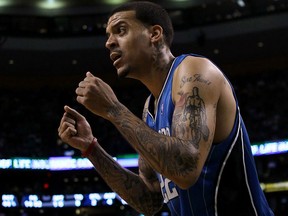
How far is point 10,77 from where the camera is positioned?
78.0 feet

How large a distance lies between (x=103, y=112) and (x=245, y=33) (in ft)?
63.0

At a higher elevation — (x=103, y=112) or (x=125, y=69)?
(x=125, y=69)

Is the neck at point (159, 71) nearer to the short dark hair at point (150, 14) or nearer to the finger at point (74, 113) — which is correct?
the short dark hair at point (150, 14)

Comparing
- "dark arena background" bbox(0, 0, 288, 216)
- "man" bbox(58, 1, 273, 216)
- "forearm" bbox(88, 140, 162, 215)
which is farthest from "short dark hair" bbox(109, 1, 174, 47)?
"dark arena background" bbox(0, 0, 288, 216)

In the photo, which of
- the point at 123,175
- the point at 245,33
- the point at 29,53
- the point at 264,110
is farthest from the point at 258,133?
the point at 123,175

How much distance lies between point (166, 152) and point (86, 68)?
21.7 meters

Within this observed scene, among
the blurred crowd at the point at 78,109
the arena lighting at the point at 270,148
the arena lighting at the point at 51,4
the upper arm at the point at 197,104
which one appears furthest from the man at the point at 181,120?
the arena lighting at the point at 51,4

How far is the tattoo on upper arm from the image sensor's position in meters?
2.43

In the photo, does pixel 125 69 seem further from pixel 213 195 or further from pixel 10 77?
pixel 10 77

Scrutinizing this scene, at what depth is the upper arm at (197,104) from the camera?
2.43 meters

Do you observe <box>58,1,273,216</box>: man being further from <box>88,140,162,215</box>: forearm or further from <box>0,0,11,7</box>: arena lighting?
<box>0,0,11,7</box>: arena lighting

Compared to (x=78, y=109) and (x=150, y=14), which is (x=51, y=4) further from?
(x=150, y=14)

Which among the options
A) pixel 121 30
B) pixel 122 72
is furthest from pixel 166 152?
pixel 121 30

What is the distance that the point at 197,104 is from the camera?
249 centimetres
